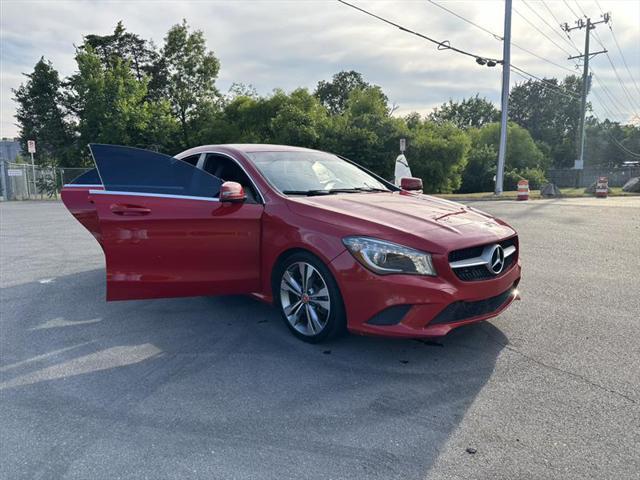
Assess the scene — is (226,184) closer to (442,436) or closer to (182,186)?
(182,186)

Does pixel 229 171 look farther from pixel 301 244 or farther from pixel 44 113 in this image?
pixel 44 113

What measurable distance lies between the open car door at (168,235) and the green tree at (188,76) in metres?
33.0

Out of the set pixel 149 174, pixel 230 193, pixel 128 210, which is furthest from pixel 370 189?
pixel 128 210

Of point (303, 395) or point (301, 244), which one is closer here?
point (303, 395)

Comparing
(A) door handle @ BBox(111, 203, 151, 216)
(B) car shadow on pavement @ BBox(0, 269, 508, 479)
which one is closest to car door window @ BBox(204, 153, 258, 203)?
(A) door handle @ BBox(111, 203, 151, 216)

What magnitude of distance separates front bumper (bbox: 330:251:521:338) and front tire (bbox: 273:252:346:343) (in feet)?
0.42

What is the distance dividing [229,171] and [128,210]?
3.61 feet

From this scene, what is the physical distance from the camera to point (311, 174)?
5004 millimetres

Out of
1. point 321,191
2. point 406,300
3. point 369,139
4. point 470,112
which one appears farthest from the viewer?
point 470,112

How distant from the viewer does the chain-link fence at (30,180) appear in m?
24.8

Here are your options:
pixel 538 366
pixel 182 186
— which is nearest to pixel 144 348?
pixel 182 186

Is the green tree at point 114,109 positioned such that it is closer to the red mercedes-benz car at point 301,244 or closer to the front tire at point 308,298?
the red mercedes-benz car at point 301,244

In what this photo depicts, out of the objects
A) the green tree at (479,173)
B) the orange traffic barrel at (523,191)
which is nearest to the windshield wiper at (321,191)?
the orange traffic barrel at (523,191)

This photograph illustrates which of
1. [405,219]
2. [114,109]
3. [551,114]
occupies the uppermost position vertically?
[551,114]
